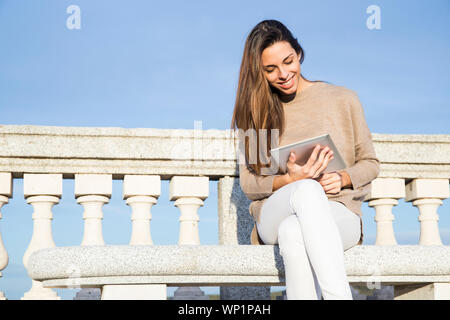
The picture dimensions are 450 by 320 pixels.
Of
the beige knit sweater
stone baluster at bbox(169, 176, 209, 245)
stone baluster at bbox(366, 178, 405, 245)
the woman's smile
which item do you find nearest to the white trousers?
the beige knit sweater

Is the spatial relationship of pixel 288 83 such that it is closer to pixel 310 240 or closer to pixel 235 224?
pixel 310 240

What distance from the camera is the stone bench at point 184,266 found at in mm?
2730

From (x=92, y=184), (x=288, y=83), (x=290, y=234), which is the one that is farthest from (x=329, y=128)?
(x=92, y=184)

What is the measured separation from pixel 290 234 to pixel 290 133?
773 millimetres

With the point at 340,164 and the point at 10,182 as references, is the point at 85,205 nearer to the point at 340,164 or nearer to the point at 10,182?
the point at 10,182

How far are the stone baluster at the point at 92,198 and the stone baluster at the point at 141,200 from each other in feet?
0.43

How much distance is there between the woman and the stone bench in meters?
0.14

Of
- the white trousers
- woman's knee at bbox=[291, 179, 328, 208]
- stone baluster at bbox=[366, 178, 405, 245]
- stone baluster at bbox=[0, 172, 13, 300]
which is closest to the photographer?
the white trousers

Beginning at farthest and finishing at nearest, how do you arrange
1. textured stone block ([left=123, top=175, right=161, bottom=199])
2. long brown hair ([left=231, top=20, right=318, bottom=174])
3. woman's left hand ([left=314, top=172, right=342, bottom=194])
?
textured stone block ([left=123, top=175, right=161, bottom=199]) → long brown hair ([left=231, top=20, right=318, bottom=174]) → woman's left hand ([left=314, top=172, right=342, bottom=194])

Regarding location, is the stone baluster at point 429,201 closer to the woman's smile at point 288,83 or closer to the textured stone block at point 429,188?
the textured stone block at point 429,188

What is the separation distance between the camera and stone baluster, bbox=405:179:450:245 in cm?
414

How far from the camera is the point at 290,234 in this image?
253 cm

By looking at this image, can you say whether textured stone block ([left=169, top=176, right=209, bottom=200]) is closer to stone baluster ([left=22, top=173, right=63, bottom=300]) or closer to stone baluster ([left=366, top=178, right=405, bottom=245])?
stone baluster ([left=22, top=173, right=63, bottom=300])

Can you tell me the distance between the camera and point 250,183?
9.91 feet
